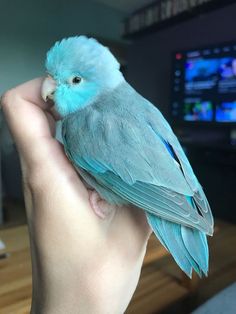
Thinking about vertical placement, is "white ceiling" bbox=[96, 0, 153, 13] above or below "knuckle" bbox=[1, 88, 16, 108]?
above

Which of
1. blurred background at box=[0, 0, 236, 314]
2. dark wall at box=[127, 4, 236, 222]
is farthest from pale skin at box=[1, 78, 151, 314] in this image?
dark wall at box=[127, 4, 236, 222]

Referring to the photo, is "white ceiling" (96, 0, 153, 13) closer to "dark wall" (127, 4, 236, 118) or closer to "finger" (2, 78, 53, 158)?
"dark wall" (127, 4, 236, 118)

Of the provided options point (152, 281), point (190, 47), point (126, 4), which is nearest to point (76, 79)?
point (152, 281)

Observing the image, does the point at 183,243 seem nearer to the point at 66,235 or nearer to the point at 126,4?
the point at 66,235

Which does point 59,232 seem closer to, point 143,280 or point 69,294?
point 69,294

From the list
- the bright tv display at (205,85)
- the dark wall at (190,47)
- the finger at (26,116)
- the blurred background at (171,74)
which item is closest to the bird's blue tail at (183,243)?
the finger at (26,116)

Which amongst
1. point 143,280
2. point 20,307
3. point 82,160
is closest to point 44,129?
point 82,160

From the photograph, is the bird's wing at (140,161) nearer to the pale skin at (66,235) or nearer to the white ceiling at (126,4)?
the pale skin at (66,235)

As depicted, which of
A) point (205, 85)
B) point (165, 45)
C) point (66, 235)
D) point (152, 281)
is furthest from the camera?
point (165, 45)
